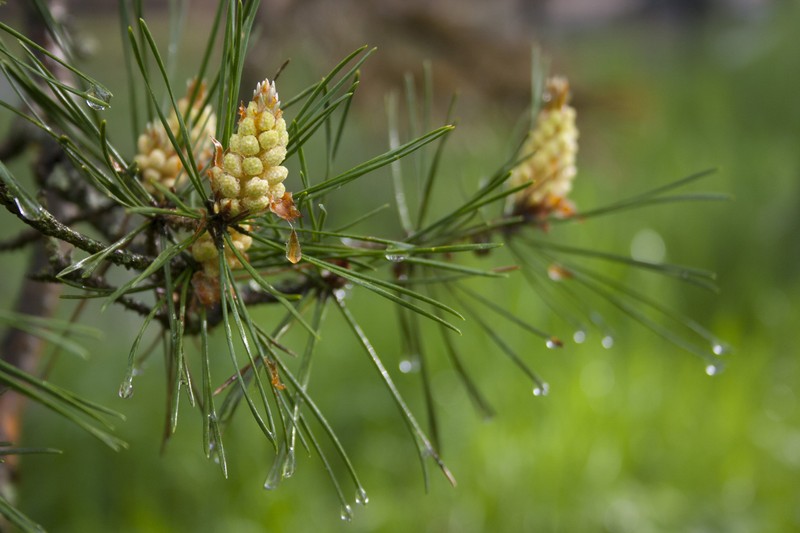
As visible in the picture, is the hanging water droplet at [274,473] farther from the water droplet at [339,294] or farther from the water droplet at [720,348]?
the water droplet at [720,348]

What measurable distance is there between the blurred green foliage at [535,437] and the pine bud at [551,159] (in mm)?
523

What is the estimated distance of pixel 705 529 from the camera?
1.14 metres

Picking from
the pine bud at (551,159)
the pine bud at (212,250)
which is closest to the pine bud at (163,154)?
the pine bud at (212,250)

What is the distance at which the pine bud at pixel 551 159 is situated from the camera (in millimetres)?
384

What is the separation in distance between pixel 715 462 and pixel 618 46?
2.35m

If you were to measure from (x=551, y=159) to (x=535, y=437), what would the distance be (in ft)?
3.07

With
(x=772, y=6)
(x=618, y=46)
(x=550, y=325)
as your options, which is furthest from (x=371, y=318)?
(x=772, y=6)

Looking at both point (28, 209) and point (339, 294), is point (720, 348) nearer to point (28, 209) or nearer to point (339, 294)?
point (339, 294)

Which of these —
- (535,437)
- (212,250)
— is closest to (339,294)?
(212,250)

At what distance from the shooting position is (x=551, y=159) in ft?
1.27

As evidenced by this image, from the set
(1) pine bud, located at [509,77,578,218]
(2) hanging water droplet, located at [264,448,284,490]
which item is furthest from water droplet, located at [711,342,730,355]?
(2) hanging water droplet, located at [264,448,284,490]

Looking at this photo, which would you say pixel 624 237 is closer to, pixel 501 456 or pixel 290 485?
pixel 501 456

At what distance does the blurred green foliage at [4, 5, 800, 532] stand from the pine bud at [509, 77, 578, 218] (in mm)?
523

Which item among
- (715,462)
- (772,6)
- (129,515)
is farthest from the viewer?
(772,6)
